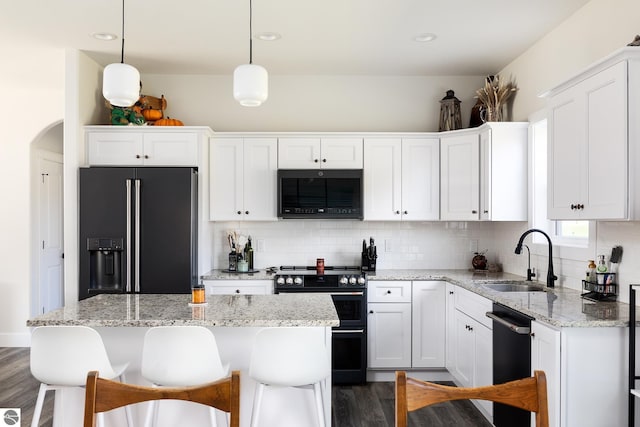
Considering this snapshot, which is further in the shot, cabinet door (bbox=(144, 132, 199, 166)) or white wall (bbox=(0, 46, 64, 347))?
white wall (bbox=(0, 46, 64, 347))

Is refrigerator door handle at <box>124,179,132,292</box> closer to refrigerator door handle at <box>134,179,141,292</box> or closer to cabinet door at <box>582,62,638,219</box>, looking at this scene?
refrigerator door handle at <box>134,179,141,292</box>

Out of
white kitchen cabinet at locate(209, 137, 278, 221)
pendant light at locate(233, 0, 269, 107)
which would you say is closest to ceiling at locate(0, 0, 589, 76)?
white kitchen cabinet at locate(209, 137, 278, 221)

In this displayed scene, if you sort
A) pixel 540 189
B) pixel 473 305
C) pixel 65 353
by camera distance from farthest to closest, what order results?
pixel 540 189, pixel 473 305, pixel 65 353

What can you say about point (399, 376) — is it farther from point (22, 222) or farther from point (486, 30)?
point (22, 222)

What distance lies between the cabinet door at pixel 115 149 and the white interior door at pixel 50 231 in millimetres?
1859

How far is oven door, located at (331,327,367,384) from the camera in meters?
4.25

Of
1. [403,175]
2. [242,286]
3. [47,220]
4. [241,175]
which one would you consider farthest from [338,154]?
[47,220]

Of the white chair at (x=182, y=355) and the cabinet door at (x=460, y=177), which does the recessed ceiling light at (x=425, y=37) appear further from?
the white chair at (x=182, y=355)

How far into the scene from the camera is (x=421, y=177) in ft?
15.4

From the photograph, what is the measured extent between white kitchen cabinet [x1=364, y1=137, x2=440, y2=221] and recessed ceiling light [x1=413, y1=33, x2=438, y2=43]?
3.16 feet

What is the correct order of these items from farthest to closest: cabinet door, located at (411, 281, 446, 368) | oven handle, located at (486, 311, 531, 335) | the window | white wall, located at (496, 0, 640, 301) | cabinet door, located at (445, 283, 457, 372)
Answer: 1. cabinet door, located at (411, 281, 446, 368)
2. cabinet door, located at (445, 283, 457, 372)
3. the window
4. white wall, located at (496, 0, 640, 301)
5. oven handle, located at (486, 311, 531, 335)

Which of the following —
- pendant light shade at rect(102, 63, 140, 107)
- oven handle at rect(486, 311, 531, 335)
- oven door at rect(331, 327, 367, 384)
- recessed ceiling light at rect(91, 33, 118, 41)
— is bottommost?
oven door at rect(331, 327, 367, 384)

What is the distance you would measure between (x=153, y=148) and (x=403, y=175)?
7.36 ft

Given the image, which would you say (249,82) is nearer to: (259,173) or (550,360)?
(550,360)
